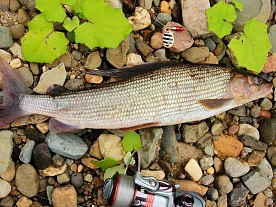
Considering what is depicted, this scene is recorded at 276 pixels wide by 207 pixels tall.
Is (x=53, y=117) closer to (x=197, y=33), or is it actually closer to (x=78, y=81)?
(x=78, y=81)

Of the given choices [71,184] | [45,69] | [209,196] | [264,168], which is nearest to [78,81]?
[45,69]

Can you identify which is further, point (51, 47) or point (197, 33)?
point (197, 33)

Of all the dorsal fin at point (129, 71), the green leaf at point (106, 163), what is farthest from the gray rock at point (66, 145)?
the dorsal fin at point (129, 71)

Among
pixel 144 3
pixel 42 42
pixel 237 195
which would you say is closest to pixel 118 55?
pixel 144 3

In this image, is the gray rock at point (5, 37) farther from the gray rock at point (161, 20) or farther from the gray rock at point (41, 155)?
the gray rock at point (161, 20)

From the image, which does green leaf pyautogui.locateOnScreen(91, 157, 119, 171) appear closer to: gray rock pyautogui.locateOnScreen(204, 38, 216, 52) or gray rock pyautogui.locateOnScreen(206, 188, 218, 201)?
gray rock pyautogui.locateOnScreen(206, 188, 218, 201)

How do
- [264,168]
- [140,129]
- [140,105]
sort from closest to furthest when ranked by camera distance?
[140,105]
[140,129]
[264,168]

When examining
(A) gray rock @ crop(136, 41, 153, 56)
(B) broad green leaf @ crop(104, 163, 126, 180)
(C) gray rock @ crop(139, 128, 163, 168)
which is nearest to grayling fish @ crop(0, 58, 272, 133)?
(C) gray rock @ crop(139, 128, 163, 168)
